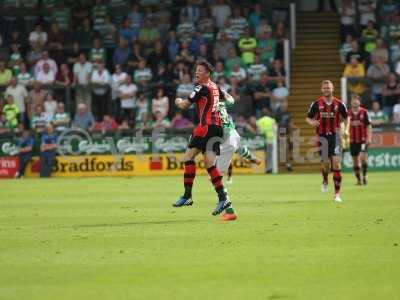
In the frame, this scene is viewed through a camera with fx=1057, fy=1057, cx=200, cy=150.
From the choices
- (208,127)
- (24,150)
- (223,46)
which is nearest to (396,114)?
(223,46)

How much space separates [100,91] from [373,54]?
8983 mm

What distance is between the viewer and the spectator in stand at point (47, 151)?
32.9 metres

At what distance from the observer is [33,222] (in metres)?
15.8

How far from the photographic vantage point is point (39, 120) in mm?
33812

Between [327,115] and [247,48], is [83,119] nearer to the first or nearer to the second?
[247,48]

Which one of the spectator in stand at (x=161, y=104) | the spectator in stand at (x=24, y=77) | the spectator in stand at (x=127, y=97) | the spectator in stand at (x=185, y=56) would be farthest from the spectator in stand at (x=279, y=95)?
the spectator in stand at (x=24, y=77)

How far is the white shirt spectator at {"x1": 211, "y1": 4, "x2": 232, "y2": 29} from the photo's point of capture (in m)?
35.9

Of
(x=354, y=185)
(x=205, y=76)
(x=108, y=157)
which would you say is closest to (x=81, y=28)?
(x=108, y=157)

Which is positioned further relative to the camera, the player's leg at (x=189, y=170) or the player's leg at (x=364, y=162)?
the player's leg at (x=364, y=162)

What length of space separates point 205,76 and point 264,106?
59.8ft

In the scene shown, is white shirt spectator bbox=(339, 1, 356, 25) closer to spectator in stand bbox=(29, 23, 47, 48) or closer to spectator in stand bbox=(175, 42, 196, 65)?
spectator in stand bbox=(175, 42, 196, 65)

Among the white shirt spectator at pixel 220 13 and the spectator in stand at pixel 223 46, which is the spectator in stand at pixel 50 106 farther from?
the white shirt spectator at pixel 220 13

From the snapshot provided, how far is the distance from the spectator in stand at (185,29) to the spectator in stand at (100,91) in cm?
284

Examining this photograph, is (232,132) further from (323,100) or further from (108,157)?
(108,157)
